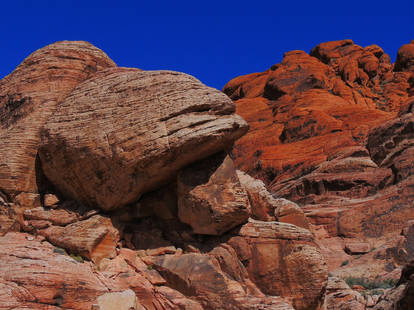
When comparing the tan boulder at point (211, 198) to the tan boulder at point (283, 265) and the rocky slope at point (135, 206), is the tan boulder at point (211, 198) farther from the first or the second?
the tan boulder at point (283, 265)

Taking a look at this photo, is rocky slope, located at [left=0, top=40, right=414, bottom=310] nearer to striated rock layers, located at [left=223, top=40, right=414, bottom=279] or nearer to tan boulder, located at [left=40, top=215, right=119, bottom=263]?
tan boulder, located at [left=40, top=215, right=119, bottom=263]

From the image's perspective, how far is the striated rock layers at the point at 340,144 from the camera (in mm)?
34438

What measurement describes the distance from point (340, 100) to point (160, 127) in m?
54.7

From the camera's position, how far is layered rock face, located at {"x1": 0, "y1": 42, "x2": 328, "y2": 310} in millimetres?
13812

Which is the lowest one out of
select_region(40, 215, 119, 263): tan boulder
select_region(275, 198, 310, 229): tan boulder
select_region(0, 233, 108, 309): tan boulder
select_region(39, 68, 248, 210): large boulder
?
select_region(0, 233, 108, 309): tan boulder

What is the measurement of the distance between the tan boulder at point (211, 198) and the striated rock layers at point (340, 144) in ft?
10.9

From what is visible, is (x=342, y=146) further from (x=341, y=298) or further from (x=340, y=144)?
(x=341, y=298)

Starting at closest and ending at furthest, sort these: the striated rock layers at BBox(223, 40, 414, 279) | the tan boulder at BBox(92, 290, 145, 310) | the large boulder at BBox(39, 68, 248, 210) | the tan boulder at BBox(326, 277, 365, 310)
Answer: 1. the tan boulder at BBox(92, 290, 145, 310)
2. the large boulder at BBox(39, 68, 248, 210)
3. the tan boulder at BBox(326, 277, 365, 310)
4. the striated rock layers at BBox(223, 40, 414, 279)

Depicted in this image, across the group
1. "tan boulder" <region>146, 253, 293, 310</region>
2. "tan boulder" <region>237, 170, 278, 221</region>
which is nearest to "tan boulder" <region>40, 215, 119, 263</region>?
"tan boulder" <region>146, 253, 293, 310</region>

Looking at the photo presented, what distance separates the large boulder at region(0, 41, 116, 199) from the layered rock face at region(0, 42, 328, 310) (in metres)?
0.05

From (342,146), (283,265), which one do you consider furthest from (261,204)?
(342,146)

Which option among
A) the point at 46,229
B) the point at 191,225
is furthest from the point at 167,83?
the point at 46,229

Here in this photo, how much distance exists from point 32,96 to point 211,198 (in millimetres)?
7069

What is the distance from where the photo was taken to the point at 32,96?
664 inches
